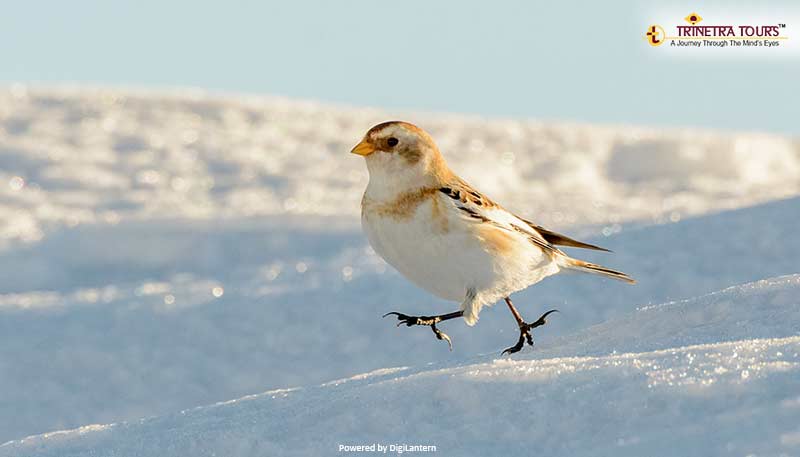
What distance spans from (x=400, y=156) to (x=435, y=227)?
14.7 inches

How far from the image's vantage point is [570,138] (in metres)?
17.4

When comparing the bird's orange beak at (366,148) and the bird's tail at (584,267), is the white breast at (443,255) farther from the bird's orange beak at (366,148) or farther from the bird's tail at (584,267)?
the bird's tail at (584,267)

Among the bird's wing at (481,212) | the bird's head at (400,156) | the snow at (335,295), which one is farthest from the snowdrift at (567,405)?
the bird's head at (400,156)

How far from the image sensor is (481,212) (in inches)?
185

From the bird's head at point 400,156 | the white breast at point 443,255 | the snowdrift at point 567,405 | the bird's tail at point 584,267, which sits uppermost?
the bird's head at point 400,156

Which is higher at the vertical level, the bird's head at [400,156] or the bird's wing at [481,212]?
the bird's head at [400,156]

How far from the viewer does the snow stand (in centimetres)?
371

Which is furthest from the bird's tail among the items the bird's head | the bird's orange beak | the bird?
the bird's orange beak

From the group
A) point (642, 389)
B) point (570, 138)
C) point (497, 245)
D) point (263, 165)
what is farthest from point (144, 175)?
point (642, 389)

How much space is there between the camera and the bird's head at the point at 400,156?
15.5ft

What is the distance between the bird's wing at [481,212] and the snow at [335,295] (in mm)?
491

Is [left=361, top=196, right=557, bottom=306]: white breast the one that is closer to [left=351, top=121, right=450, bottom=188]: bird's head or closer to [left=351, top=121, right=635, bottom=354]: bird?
[left=351, top=121, right=635, bottom=354]: bird

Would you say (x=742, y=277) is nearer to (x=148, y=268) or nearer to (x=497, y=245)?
(x=497, y=245)

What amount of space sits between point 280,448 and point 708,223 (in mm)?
6549
